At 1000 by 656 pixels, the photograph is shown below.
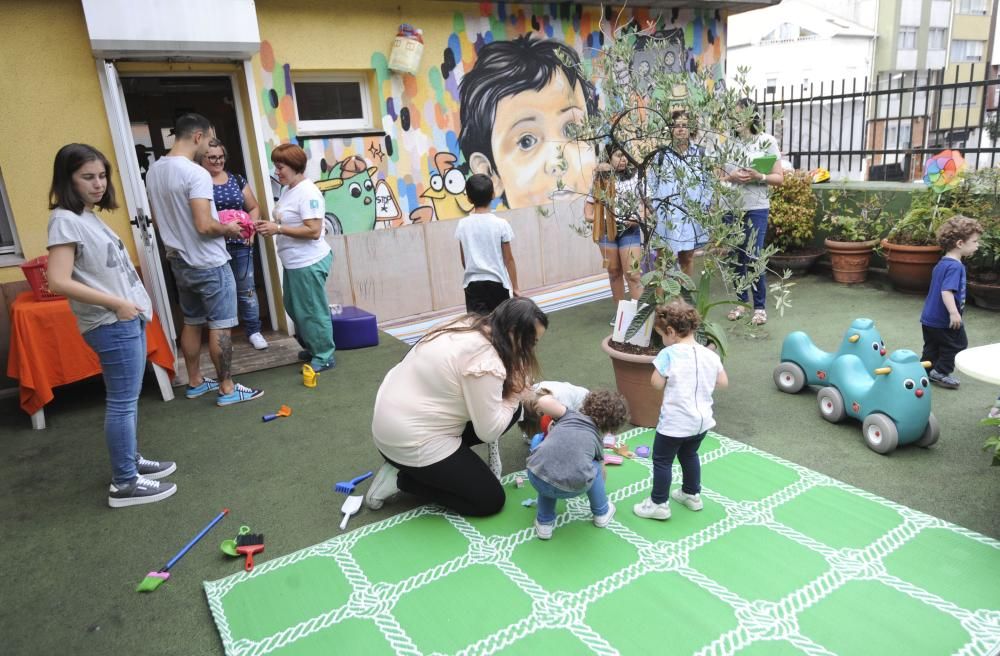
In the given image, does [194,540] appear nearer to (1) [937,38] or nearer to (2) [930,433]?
(2) [930,433]

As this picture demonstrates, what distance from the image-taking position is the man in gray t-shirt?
4.15m

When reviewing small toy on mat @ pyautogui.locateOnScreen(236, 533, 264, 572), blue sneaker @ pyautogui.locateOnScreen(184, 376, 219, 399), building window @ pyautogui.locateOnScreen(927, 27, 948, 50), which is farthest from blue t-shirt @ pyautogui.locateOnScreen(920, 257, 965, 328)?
building window @ pyautogui.locateOnScreen(927, 27, 948, 50)

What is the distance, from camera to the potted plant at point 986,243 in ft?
18.7

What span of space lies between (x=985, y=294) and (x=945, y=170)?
125 centimetres

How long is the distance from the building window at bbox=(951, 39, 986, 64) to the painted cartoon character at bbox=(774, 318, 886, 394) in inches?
1437

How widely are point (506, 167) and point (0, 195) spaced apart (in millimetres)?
4488

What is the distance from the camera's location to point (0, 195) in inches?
190

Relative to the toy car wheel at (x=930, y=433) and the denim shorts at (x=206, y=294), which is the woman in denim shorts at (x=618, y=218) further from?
the denim shorts at (x=206, y=294)

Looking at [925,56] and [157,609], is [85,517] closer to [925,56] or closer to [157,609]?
[157,609]

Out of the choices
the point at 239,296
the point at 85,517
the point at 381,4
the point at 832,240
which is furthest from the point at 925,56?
the point at 85,517

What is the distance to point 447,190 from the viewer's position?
677cm

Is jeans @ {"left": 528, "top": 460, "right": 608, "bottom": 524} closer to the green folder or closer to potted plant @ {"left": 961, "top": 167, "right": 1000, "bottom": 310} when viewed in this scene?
the green folder

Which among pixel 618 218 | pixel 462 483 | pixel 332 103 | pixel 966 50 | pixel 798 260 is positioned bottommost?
pixel 462 483

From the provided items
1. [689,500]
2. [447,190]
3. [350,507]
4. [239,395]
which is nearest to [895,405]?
[689,500]
